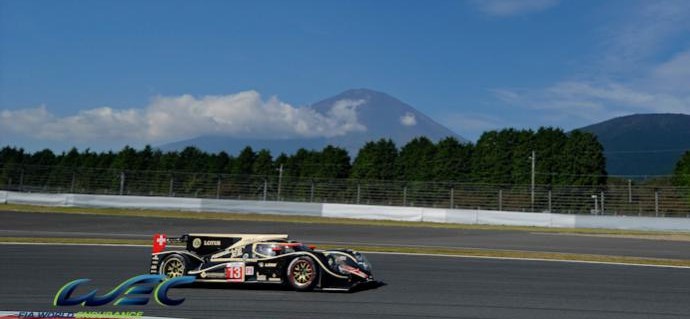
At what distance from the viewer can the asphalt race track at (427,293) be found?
7.94 meters

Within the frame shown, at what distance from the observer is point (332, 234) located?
2438 centimetres

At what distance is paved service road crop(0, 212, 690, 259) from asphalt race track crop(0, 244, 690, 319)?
264 inches

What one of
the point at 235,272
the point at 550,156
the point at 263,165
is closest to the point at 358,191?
the point at 550,156

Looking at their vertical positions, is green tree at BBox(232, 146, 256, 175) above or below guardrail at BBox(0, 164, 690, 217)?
above

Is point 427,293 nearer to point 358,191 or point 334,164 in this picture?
point 358,191

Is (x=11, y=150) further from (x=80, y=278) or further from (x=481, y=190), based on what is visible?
(x=80, y=278)

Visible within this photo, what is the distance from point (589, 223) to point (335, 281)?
1100 inches

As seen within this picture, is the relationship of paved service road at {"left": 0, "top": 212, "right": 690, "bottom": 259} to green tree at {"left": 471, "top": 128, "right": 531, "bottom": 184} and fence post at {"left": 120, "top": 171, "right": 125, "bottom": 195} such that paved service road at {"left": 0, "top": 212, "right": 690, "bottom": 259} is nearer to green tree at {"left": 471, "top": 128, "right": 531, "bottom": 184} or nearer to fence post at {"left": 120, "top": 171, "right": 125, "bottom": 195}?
fence post at {"left": 120, "top": 171, "right": 125, "bottom": 195}

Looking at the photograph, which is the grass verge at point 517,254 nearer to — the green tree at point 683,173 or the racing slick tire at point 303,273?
the racing slick tire at point 303,273

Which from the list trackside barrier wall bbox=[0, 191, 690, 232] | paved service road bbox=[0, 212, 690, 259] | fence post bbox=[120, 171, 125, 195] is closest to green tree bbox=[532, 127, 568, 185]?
trackside barrier wall bbox=[0, 191, 690, 232]

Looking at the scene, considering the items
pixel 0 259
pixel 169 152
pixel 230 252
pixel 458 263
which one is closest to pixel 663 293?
pixel 458 263

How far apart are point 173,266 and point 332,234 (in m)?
14.7

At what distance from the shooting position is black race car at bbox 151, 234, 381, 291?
934cm

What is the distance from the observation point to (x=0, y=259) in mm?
13320
